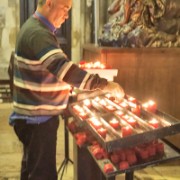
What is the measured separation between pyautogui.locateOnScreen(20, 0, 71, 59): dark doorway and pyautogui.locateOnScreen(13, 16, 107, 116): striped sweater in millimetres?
6294

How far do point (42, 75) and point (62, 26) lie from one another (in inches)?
257

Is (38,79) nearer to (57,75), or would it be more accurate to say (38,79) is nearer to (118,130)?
(57,75)

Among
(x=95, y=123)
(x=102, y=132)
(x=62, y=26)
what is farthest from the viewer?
(x=62, y=26)

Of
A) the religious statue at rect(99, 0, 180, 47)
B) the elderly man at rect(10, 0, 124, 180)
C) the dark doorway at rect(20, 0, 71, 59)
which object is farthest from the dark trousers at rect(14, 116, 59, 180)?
the dark doorway at rect(20, 0, 71, 59)

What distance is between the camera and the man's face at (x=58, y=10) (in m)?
2.76

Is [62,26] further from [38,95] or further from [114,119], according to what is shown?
[114,119]

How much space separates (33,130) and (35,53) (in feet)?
1.94

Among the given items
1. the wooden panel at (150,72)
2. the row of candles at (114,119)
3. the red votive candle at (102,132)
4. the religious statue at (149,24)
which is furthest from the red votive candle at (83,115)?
the religious statue at (149,24)

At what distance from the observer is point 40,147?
9.22 ft

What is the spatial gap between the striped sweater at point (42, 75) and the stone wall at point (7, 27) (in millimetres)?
6202

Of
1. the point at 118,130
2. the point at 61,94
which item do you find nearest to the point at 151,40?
the point at 61,94

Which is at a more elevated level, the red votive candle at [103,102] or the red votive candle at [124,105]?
the red votive candle at [124,105]

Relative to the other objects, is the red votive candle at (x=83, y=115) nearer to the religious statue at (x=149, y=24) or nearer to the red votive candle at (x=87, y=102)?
the red votive candle at (x=87, y=102)

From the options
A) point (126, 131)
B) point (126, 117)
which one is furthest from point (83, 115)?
point (126, 131)
